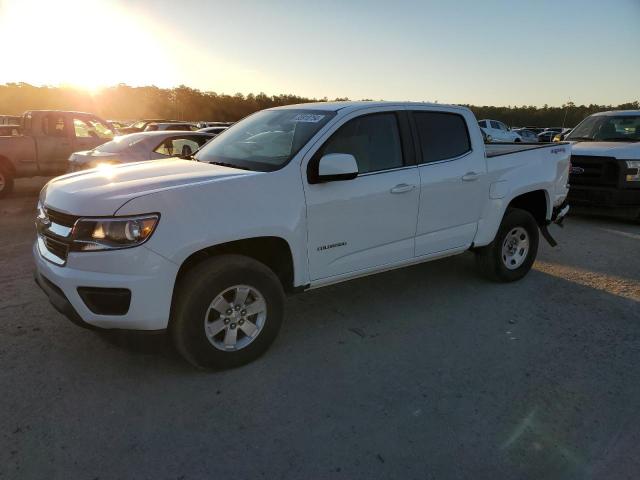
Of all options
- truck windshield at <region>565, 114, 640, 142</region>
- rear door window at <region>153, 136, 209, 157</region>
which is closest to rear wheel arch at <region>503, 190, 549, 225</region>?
truck windshield at <region>565, 114, 640, 142</region>

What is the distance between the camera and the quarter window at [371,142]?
3742 millimetres

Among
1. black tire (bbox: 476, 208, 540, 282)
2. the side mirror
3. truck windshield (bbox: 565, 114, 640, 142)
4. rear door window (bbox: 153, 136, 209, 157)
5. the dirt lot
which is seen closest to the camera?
the dirt lot

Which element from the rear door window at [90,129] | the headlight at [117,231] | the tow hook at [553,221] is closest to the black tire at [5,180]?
the rear door window at [90,129]

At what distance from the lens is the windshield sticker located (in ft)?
12.5

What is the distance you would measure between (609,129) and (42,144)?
11.8 m

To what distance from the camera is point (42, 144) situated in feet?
33.8

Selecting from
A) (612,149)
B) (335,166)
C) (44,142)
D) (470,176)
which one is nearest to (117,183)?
(335,166)

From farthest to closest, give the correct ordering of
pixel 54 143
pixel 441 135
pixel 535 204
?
pixel 54 143
pixel 535 204
pixel 441 135

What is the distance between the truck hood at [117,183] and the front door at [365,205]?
63 centimetres

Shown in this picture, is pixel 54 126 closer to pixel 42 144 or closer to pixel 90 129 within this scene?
pixel 42 144

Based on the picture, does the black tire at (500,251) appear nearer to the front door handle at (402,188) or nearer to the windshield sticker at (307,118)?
the front door handle at (402,188)

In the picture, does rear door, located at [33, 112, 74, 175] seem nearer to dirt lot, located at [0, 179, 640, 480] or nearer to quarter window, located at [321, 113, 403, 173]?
dirt lot, located at [0, 179, 640, 480]

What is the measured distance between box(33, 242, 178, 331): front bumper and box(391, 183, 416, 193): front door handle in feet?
6.19

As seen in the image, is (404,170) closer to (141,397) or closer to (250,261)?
(250,261)
